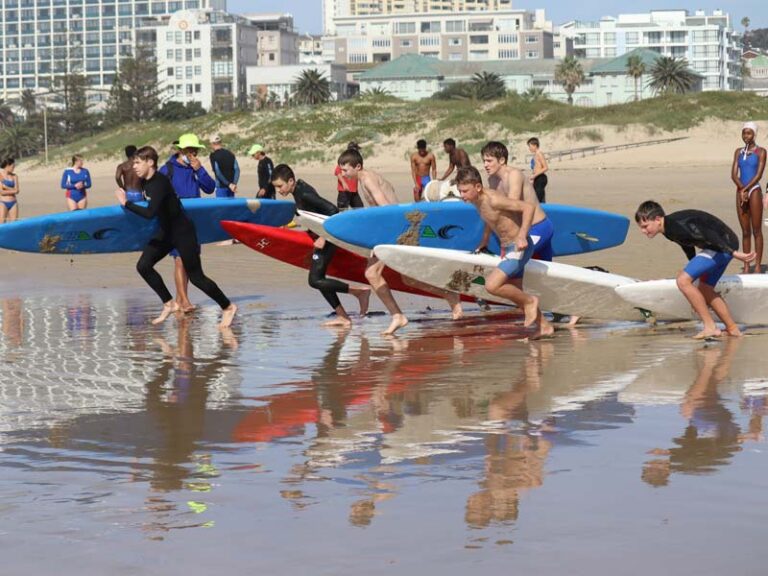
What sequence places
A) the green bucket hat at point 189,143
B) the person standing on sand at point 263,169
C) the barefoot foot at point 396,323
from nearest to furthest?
the barefoot foot at point 396,323 < the green bucket hat at point 189,143 < the person standing on sand at point 263,169

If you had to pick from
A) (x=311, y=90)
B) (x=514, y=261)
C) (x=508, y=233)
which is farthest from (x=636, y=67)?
(x=514, y=261)

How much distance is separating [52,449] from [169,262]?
11.0 meters

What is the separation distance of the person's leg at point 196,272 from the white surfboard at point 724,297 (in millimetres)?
3063

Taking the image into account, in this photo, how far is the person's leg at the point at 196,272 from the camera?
11133 millimetres

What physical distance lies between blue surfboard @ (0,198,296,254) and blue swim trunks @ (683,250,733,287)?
5094 millimetres

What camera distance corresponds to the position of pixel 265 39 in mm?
174625

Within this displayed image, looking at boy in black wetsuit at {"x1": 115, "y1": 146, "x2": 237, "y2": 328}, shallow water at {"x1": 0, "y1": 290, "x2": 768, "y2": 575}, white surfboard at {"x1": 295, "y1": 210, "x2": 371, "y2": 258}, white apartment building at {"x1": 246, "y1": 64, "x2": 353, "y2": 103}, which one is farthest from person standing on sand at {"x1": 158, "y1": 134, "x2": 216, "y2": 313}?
white apartment building at {"x1": 246, "y1": 64, "x2": 353, "y2": 103}

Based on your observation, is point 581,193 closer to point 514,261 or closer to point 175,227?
point 175,227

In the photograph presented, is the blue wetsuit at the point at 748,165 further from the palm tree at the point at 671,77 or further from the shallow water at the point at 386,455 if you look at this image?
the palm tree at the point at 671,77

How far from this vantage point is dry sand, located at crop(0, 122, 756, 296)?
15.6m

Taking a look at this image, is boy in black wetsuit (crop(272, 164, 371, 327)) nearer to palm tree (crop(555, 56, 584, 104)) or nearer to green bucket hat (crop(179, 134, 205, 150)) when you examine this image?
green bucket hat (crop(179, 134, 205, 150))

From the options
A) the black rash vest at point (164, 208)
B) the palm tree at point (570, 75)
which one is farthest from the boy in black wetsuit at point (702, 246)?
the palm tree at point (570, 75)

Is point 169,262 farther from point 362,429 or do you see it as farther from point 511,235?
point 362,429

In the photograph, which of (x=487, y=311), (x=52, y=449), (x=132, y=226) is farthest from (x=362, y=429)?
(x=132, y=226)
